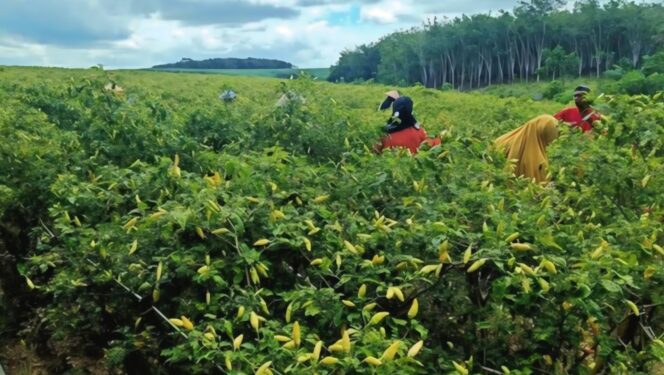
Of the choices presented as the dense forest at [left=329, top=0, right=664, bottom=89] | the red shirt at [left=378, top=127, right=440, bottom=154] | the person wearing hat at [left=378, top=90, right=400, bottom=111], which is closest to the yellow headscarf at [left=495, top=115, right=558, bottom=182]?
the red shirt at [left=378, top=127, right=440, bottom=154]

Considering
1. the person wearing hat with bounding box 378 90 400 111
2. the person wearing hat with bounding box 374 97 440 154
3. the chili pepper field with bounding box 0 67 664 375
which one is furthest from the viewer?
the person wearing hat with bounding box 378 90 400 111

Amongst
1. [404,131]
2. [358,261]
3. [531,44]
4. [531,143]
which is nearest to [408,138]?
[404,131]

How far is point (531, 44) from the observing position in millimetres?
60969

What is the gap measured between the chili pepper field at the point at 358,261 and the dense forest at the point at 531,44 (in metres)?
52.1

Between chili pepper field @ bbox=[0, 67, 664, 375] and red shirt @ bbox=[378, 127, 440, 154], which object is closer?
chili pepper field @ bbox=[0, 67, 664, 375]

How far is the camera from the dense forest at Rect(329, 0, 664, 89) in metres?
56.3

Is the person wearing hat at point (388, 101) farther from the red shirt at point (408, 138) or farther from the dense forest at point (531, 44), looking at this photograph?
the dense forest at point (531, 44)

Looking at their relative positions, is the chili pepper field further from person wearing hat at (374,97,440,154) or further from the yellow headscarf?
the yellow headscarf

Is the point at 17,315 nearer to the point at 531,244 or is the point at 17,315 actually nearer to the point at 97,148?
the point at 97,148

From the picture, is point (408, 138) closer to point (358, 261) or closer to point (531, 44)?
point (358, 261)

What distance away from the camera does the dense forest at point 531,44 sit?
56.3m

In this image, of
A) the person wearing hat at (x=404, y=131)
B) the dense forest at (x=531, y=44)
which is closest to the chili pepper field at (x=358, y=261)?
the person wearing hat at (x=404, y=131)

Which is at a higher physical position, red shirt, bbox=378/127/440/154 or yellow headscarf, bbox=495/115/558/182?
red shirt, bbox=378/127/440/154

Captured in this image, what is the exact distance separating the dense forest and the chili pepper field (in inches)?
2051
